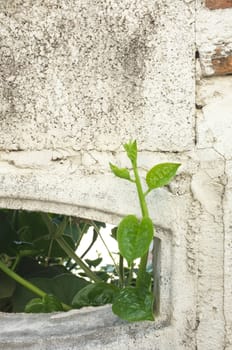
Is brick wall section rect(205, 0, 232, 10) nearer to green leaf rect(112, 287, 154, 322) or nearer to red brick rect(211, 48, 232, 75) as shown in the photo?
red brick rect(211, 48, 232, 75)

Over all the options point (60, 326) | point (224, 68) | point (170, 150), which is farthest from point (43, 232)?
point (224, 68)

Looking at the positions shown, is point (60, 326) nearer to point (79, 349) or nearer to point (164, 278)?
point (79, 349)

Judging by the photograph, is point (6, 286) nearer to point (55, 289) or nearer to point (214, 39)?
point (55, 289)

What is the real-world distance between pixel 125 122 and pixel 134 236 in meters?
0.27

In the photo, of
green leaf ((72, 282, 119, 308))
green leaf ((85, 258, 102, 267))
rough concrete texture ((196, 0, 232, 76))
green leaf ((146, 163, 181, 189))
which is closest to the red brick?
rough concrete texture ((196, 0, 232, 76))

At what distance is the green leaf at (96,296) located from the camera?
1774mm

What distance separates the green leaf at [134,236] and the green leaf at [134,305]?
0.48 ft

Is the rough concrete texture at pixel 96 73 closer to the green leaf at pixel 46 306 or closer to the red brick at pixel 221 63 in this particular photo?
the red brick at pixel 221 63

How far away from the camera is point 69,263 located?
107 inches

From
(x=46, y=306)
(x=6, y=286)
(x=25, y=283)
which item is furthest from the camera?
(x=6, y=286)

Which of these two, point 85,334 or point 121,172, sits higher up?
point 121,172

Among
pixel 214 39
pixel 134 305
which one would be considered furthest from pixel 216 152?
pixel 134 305

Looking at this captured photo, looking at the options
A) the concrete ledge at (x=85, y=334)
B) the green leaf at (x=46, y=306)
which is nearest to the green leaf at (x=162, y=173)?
the concrete ledge at (x=85, y=334)

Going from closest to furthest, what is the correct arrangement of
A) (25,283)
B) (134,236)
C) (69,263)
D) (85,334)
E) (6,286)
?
1. (134,236)
2. (85,334)
3. (25,283)
4. (6,286)
5. (69,263)
